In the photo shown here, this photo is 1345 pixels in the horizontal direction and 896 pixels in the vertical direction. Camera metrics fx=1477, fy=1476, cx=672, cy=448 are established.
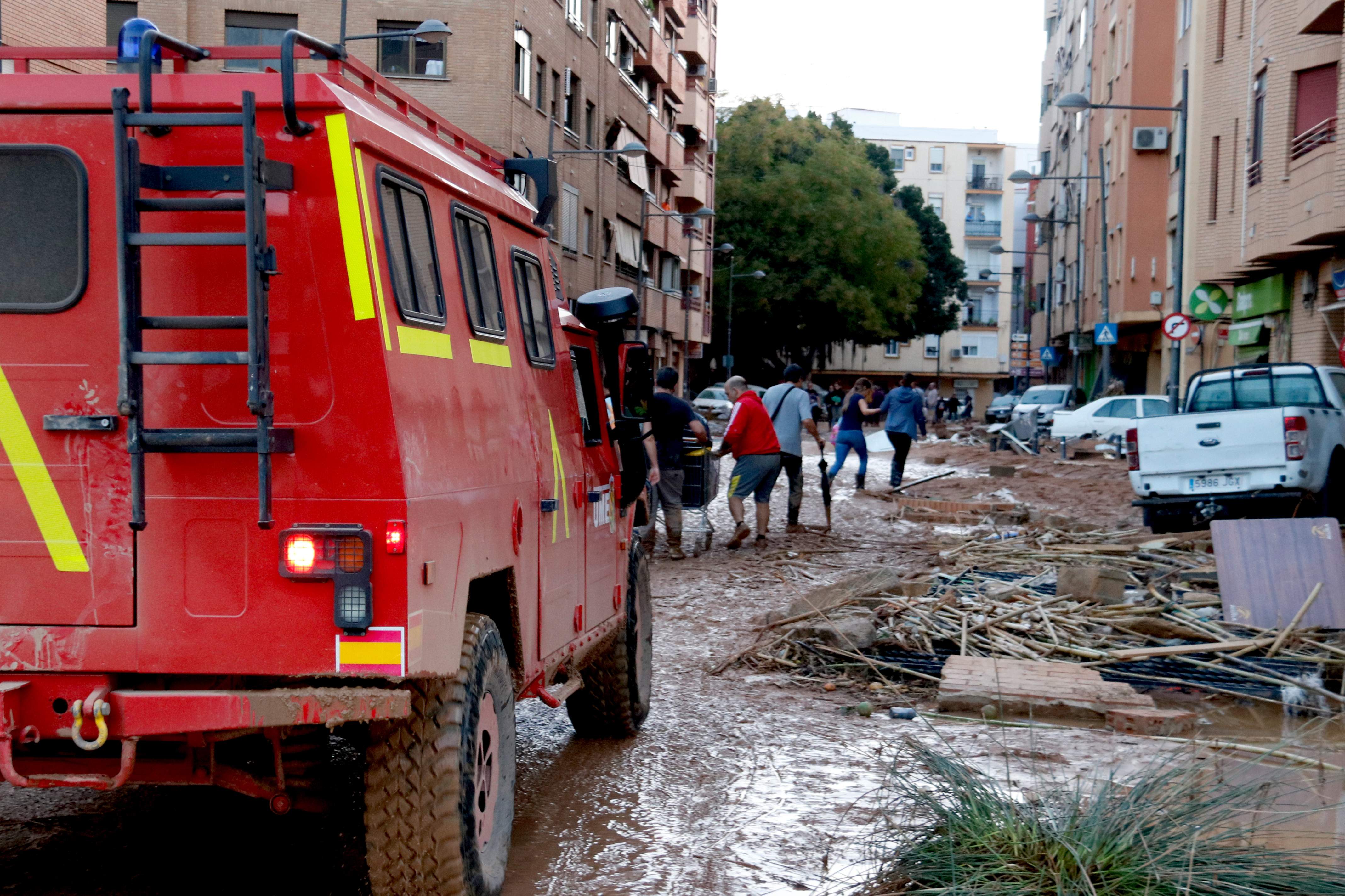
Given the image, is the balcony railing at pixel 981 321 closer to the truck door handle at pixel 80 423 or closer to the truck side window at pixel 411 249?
the truck side window at pixel 411 249

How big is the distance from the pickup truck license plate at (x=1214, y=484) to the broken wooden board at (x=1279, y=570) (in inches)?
233

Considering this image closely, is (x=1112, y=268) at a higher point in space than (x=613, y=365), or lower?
higher

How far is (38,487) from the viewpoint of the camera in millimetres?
3967

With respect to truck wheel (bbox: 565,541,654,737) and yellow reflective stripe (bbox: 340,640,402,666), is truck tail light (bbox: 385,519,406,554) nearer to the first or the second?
yellow reflective stripe (bbox: 340,640,402,666)

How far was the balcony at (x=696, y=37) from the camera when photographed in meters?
63.2

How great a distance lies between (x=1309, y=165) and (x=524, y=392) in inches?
820

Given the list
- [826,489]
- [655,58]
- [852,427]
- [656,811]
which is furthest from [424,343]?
[655,58]

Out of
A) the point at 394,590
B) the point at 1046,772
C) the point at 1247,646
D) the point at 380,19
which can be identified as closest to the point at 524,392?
the point at 394,590

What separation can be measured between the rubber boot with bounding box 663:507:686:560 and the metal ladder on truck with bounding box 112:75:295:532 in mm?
11289

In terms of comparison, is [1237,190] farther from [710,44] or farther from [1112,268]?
[710,44]

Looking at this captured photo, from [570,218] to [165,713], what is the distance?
125ft

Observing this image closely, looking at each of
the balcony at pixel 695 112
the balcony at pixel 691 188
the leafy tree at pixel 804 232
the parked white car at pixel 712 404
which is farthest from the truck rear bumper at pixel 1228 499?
the leafy tree at pixel 804 232

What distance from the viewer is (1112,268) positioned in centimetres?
4878

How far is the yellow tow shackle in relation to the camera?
383 cm
